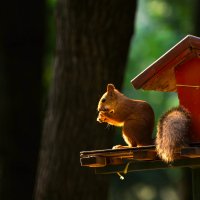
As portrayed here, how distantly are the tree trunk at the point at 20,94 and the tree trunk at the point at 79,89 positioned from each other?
2.30 meters

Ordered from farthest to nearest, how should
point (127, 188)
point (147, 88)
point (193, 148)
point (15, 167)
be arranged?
point (127, 188) < point (15, 167) < point (147, 88) < point (193, 148)

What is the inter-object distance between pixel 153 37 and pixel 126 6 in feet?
45.8

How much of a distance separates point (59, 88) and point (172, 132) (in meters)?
3.16

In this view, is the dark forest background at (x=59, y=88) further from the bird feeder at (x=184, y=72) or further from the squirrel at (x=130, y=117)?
the bird feeder at (x=184, y=72)

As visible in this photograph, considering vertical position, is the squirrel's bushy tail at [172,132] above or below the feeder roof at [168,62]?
below

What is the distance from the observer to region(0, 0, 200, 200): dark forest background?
7844 mm

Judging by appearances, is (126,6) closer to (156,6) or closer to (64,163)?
(64,163)

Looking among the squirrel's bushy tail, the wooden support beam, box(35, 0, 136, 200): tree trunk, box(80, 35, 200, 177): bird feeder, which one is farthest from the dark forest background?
the squirrel's bushy tail

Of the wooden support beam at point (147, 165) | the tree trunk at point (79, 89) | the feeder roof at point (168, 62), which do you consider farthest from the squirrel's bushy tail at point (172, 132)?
the tree trunk at point (79, 89)

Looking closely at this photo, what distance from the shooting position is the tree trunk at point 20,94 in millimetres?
10227

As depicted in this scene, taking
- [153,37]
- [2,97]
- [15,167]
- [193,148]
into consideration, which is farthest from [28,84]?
[153,37]

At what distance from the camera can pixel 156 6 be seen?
21.8m

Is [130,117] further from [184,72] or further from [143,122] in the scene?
[184,72]

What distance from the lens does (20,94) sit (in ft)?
35.0
